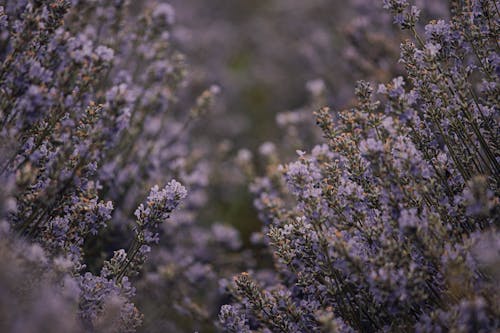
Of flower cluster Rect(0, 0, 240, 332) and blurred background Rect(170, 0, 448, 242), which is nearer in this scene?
flower cluster Rect(0, 0, 240, 332)

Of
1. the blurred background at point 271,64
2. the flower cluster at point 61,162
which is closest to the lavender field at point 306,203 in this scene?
the flower cluster at point 61,162

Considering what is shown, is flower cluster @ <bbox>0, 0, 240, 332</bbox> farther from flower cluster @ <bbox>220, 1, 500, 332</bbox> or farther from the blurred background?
the blurred background

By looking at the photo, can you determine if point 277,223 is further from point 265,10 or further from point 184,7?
point 265,10

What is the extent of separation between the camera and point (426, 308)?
176cm

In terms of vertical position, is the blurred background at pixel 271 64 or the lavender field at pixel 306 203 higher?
the blurred background at pixel 271 64

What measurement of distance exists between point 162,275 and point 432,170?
163 cm

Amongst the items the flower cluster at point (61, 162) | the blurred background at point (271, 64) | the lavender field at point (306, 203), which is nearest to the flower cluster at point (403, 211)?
the lavender field at point (306, 203)

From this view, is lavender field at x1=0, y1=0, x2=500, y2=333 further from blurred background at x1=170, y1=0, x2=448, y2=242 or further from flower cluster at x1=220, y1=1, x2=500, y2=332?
blurred background at x1=170, y1=0, x2=448, y2=242

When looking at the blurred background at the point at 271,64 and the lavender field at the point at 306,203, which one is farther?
the blurred background at the point at 271,64

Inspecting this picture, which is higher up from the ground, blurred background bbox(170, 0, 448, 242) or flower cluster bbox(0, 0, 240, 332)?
blurred background bbox(170, 0, 448, 242)

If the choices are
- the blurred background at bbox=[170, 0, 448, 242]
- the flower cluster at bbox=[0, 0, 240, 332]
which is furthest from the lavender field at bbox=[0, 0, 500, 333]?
the blurred background at bbox=[170, 0, 448, 242]

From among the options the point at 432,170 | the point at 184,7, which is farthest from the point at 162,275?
the point at 184,7

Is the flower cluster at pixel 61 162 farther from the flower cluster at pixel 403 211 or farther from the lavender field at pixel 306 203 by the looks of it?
the flower cluster at pixel 403 211

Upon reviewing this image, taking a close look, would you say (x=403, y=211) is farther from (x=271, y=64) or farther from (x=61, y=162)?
(x=271, y=64)
